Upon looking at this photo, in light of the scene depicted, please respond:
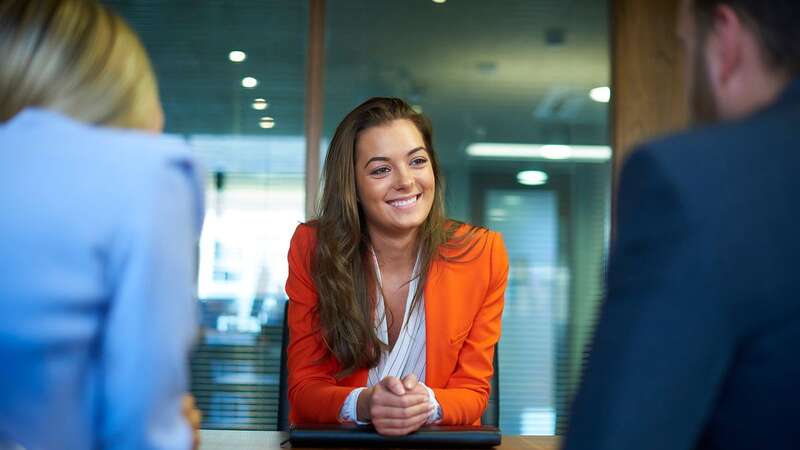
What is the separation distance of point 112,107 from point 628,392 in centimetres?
63

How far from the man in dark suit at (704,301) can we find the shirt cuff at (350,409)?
140 centimetres

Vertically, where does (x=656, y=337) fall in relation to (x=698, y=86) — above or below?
below

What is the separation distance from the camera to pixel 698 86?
894 millimetres

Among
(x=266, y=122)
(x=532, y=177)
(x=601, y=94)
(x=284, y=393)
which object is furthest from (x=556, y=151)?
(x=284, y=393)

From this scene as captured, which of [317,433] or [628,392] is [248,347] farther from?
[628,392]

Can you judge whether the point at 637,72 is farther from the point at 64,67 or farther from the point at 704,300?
the point at 704,300

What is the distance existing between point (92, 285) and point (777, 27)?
2.33 feet

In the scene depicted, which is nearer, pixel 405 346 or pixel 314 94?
pixel 405 346

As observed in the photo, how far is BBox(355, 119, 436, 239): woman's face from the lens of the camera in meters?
2.57

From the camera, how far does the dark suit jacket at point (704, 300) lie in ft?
2.29

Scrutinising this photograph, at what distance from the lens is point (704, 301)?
2.29 feet

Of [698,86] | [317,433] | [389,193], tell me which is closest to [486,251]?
[389,193]

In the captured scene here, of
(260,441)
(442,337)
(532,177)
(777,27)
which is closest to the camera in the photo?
(777,27)

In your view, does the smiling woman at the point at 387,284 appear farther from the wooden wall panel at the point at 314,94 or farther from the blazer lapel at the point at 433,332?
the wooden wall panel at the point at 314,94
